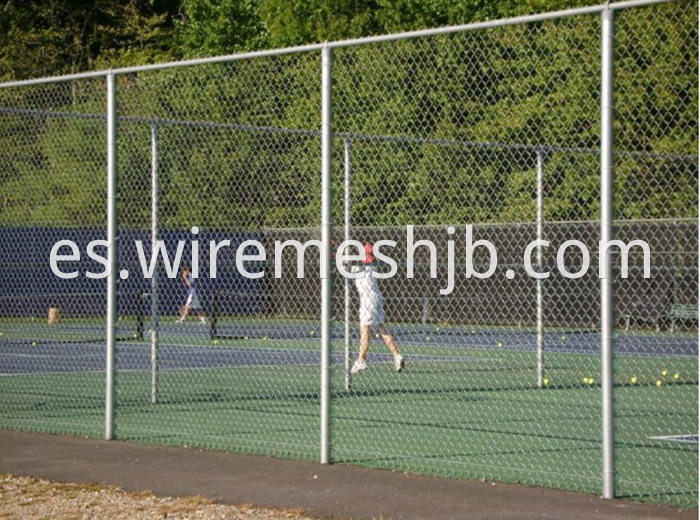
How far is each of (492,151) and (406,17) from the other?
20.5m

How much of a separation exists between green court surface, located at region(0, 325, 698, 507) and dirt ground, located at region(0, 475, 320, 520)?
69.8 inches

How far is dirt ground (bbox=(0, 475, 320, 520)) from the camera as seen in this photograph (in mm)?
7973

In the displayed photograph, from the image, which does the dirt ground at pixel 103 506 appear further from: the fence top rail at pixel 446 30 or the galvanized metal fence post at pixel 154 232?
the galvanized metal fence post at pixel 154 232

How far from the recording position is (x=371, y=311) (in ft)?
53.6

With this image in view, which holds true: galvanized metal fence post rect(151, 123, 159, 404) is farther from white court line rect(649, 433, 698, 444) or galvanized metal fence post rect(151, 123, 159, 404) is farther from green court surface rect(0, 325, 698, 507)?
white court line rect(649, 433, 698, 444)

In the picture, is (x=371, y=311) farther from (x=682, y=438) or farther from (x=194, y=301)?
(x=194, y=301)

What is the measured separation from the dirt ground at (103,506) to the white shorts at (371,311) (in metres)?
7.58

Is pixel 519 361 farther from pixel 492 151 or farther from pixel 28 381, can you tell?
pixel 28 381

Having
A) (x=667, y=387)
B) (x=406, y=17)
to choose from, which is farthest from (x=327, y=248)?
(x=406, y=17)

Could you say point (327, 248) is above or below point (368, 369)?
above

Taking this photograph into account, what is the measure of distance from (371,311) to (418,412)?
3.15 m

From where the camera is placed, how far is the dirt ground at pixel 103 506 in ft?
26.2

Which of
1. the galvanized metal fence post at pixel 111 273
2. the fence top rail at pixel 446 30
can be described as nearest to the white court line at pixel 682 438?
the fence top rail at pixel 446 30

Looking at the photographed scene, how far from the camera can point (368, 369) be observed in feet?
61.0
